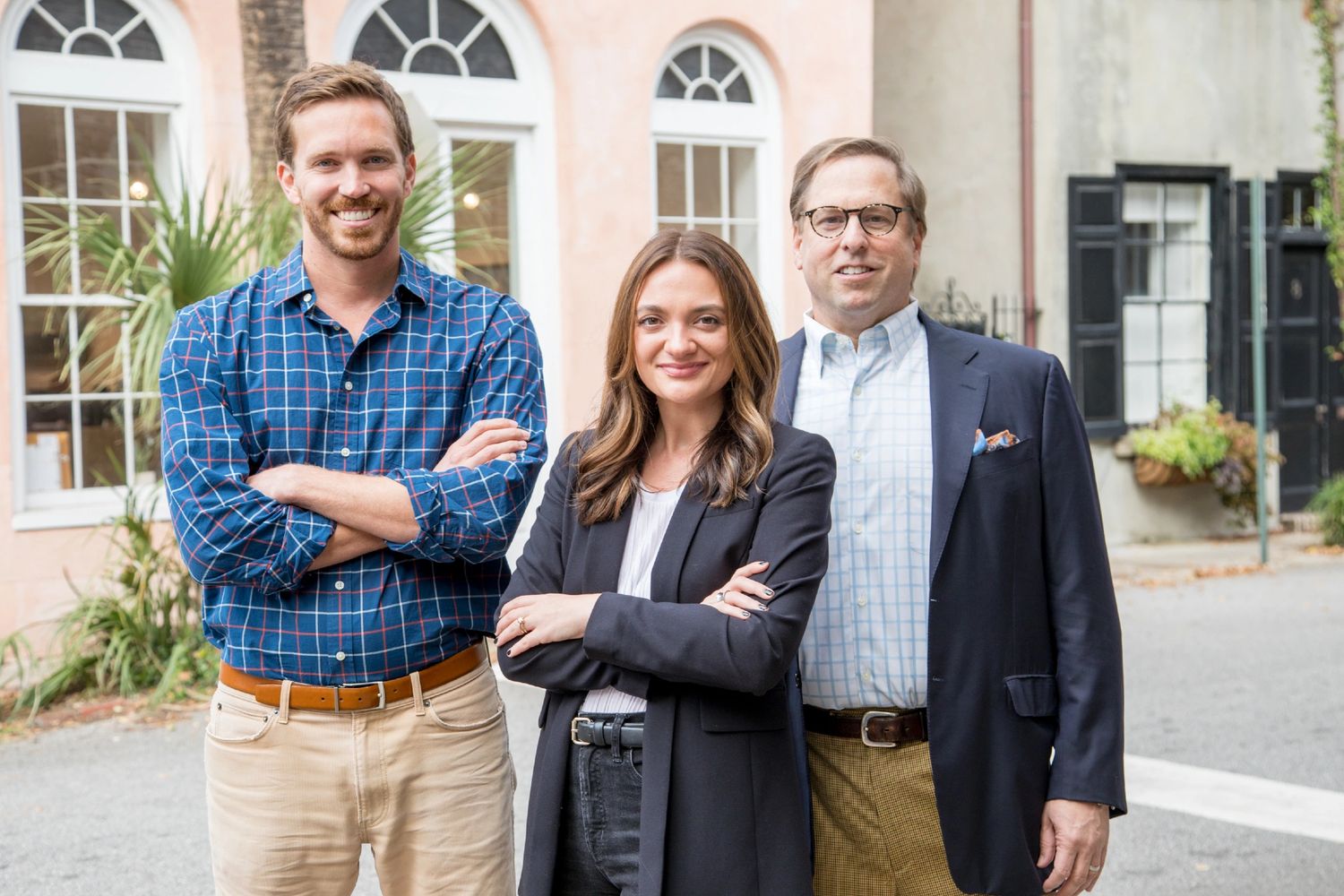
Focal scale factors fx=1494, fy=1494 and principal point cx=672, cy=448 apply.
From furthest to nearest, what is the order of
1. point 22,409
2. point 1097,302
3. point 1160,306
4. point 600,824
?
1. point 1160,306
2. point 1097,302
3. point 22,409
4. point 600,824

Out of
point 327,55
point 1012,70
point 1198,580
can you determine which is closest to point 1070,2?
point 1012,70

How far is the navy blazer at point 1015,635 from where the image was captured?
2676 millimetres

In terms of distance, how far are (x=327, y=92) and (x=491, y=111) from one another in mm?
6699

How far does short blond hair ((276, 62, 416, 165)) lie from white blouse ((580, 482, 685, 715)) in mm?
878

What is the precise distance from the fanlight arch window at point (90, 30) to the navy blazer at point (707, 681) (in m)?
6.53

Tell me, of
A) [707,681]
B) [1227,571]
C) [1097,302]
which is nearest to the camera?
[707,681]

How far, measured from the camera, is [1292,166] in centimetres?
1391

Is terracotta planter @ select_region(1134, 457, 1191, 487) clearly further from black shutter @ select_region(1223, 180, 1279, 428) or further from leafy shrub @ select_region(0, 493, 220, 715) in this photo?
leafy shrub @ select_region(0, 493, 220, 715)

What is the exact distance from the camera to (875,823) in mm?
2729

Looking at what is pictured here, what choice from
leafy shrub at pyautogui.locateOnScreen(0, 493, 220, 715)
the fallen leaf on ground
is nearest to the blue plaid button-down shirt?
leafy shrub at pyautogui.locateOnScreen(0, 493, 220, 715)

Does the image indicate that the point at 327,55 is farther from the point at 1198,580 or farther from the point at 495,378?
the point at 1198,580

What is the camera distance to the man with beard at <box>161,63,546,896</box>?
2746 mm

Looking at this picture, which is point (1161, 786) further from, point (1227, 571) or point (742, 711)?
point (1227, 571)

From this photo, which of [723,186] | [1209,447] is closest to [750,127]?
[723,186]
